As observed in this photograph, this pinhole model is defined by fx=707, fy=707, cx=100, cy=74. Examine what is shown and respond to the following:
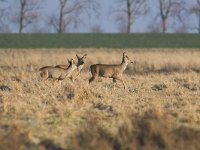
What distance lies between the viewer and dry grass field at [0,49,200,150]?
582 inches

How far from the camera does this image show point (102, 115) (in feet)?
60.3

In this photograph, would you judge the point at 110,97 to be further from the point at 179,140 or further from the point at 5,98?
the point at 179,140

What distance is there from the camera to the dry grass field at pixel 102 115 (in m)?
14.8

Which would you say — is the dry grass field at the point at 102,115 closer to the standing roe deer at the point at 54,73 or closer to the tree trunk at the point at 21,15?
the standing roe deer at the point at 54,73

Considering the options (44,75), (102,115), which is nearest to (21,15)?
(44,75)

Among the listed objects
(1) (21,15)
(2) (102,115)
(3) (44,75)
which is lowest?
(2) (102,115)

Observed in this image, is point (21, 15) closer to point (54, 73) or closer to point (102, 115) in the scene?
point (54, 73)

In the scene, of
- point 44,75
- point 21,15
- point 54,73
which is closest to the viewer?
point 54,73

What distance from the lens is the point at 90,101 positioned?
21094 millimetres

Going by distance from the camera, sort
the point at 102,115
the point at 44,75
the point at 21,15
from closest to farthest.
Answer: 1. the point at 102,115
2. the point at 44,75
3. the point at 21,15

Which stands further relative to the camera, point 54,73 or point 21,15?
point 21,15

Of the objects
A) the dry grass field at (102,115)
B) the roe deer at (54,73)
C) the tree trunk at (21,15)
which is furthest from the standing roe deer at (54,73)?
the tree trunk at (21,15)

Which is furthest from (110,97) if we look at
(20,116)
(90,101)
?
(20,116)

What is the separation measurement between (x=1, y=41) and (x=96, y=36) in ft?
32.0
